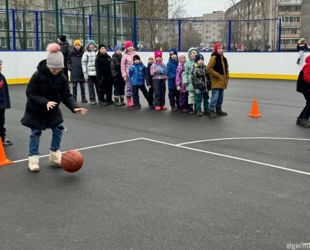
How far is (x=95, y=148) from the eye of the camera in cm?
855

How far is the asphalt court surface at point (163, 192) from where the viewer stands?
4.56m

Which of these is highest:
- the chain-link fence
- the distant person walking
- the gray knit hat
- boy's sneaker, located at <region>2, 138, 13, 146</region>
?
the chain-link fence

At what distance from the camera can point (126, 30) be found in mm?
27734

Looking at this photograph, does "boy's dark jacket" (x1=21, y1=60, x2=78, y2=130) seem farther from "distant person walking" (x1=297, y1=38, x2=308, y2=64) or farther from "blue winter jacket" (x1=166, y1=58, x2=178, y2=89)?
"distant person walking" (x1=297, y1=38, x2=308, y2=64)

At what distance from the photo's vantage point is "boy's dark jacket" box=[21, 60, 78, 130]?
268 inches

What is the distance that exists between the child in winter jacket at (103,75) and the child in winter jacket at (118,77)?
0.82ft

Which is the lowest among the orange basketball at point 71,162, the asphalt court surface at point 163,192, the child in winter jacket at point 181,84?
the asphalt court surface at point 163,192

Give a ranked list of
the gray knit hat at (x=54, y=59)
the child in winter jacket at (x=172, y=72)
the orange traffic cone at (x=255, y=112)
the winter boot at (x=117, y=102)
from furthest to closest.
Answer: the winter boot at (x=117, y=102) < the child in winter jacket at (x=172, y=72) < the orange traffic cone at (x=255, y=112) < the gray knit hat at (x=54, y=59)

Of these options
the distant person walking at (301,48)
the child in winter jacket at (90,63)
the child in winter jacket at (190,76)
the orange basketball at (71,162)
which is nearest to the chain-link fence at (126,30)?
the distant person walking at (301,48)

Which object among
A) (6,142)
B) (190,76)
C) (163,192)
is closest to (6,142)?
(6,142)

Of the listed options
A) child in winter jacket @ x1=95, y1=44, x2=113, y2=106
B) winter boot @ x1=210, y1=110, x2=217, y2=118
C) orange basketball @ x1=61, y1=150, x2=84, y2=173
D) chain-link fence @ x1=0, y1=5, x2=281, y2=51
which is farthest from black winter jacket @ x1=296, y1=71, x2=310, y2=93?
chain-link fence @ x1=0, y1=5, x2=281, y2=51

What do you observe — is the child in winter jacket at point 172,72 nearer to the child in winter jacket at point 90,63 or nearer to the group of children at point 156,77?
the group of children at point 156,77

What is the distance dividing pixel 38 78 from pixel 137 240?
334cm

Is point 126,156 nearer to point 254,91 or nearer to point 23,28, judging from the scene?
point 254,91
